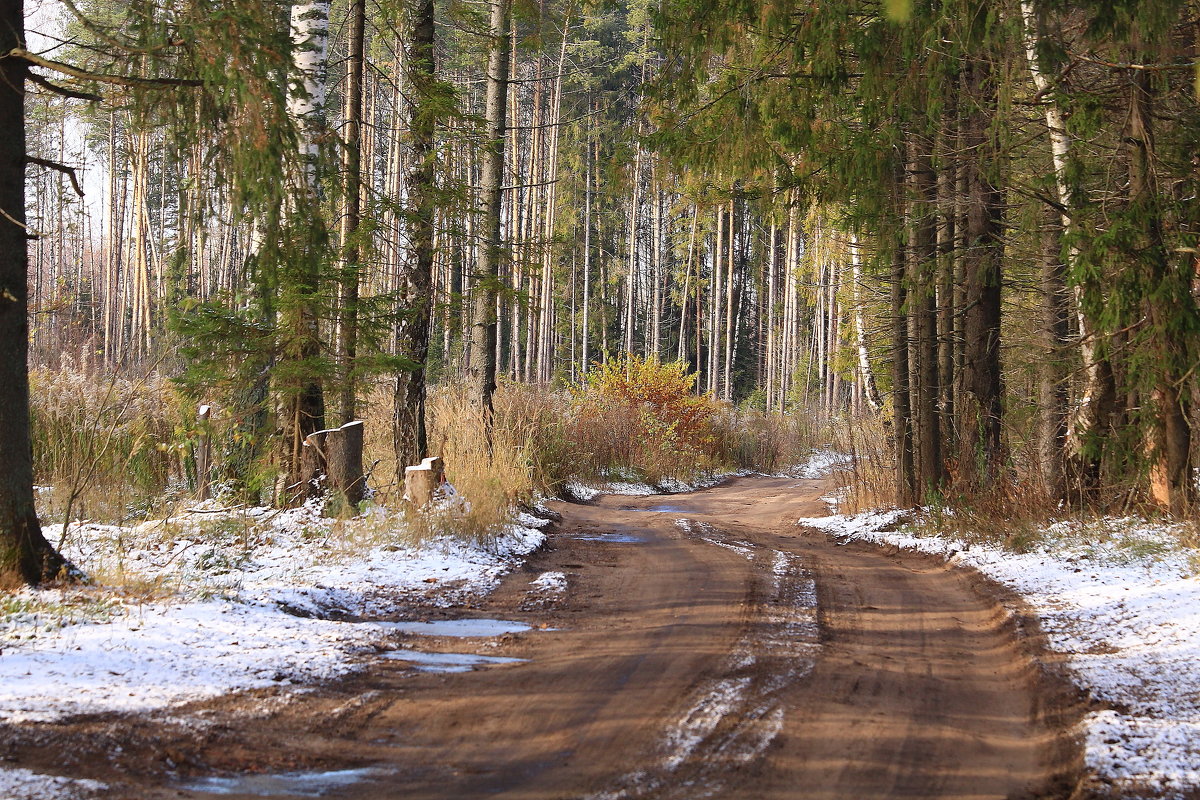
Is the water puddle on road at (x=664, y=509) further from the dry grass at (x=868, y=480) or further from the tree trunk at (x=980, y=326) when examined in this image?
the tree trunk at (x=980, y=326)

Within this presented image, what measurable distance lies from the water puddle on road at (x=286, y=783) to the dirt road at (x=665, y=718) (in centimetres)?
1

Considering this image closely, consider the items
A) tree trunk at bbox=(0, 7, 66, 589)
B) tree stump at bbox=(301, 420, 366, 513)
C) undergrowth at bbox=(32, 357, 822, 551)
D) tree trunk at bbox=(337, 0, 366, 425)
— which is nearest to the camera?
tree trunk at bbox=(0, 7, 66, 589)

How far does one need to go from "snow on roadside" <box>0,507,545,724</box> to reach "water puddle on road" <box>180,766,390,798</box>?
0.80 metres

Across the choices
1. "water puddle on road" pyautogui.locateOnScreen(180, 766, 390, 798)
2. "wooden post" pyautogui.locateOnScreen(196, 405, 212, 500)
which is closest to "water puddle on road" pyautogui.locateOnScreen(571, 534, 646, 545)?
"wooden post" pyautogui.locateOnScreen(196, 405, 212, 500)

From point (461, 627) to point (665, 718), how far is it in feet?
7.32

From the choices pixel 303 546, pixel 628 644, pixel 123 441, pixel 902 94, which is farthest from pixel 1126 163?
pixel 123 441

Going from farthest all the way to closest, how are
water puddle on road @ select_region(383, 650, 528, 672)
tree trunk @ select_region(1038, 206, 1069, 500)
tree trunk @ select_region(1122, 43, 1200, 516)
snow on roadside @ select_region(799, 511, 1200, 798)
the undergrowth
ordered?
tree trunk @ select_region(1038, 206, 1069, 500)
the undergrowth
tree trunk @ select_region(1122, 43, 1200, 516)
water puddle on road @ select_region(383, 650, 528, 672)
snow on roadside @ select_region(799, 511, 1200, 798)

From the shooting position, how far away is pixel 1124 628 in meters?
5.53

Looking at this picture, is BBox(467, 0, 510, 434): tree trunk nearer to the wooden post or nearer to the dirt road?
the wooden post

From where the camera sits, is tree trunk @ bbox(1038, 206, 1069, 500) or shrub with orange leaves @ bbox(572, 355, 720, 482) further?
shrub with orange leaves @ bbox(572, 355, 720, 482)

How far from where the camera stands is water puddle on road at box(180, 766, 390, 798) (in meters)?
3.22

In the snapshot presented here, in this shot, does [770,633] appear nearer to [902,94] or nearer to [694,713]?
[694,713]

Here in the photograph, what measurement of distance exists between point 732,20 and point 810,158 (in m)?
1.81

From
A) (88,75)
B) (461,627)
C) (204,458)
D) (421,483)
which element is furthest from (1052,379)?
(88,75)
